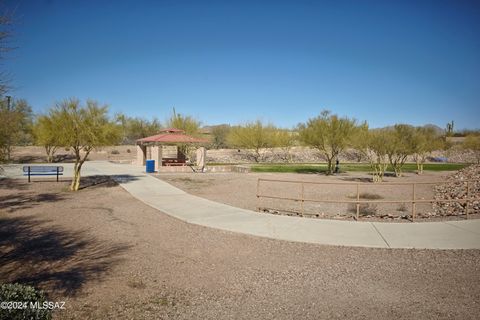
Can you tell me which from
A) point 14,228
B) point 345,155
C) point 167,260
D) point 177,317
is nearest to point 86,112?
point 14,228

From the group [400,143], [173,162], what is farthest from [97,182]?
[400,143]

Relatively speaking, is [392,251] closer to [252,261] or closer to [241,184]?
[252,261]

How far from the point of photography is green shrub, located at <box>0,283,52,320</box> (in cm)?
372

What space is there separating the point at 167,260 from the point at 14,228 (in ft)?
18.2

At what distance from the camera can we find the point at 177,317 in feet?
15.8

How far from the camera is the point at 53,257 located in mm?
7156

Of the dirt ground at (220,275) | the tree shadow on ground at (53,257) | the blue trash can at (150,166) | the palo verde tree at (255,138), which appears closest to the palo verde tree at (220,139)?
the palo verde tree at (255,138)

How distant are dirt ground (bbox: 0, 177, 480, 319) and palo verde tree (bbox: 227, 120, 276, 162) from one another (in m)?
42.8

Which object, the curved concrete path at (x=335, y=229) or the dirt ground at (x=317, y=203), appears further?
the dirt ground at (x=317, y=203)

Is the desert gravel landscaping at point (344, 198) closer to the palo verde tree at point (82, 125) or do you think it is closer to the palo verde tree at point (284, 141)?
the palo verde tree at point (82, 125)

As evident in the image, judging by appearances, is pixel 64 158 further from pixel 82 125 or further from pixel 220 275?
pixel 220 275

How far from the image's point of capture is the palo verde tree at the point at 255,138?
52.4 metres

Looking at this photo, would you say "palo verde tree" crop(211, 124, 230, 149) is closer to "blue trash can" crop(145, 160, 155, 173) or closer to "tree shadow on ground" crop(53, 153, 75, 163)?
"tree shadow on ground" crop(53, 153, 75, 163)

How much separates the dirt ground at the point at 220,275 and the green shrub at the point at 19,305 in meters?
0.70
